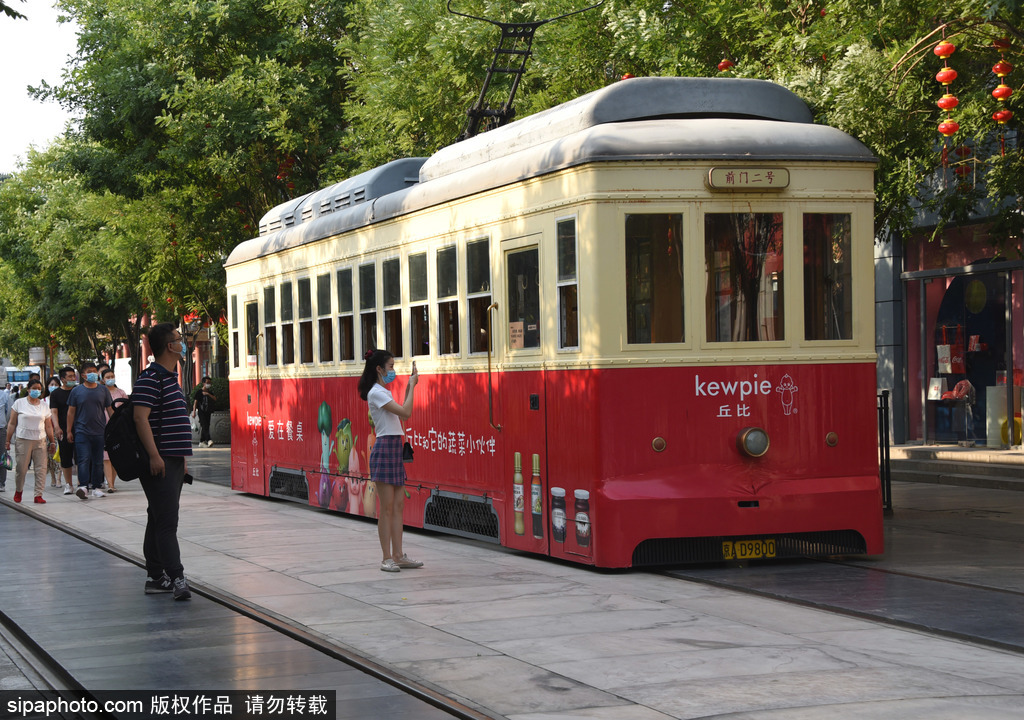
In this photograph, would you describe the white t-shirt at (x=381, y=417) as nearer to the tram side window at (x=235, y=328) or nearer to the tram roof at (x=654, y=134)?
the tram roof at (x=654, y=134)

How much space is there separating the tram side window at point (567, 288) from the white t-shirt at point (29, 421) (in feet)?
36.6

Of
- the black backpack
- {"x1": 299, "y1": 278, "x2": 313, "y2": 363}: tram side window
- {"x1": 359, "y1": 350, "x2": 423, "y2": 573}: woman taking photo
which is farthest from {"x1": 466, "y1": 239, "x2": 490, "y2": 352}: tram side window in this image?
{"x1": 299, "y1": 278, "x2": 313, "y2": 363}: tram side window

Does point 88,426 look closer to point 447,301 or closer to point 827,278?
point 447,301

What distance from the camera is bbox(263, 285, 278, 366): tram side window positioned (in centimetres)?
1803

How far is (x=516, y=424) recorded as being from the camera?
11711mm

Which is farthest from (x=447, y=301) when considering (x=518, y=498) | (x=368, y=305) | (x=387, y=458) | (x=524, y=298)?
(x=387, y=458)

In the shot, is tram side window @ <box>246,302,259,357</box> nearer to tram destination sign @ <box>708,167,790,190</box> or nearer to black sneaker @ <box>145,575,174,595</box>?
black sneaker @ <box>145,575,174,595</box>

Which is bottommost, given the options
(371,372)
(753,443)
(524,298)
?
(753,443)

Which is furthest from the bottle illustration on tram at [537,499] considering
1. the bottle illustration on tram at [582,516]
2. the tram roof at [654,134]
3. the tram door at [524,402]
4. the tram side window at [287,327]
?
the tram side window at [287,327]

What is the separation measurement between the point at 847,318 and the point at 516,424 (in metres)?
2.74

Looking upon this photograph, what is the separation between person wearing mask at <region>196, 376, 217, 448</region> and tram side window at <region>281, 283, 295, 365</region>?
18.6m

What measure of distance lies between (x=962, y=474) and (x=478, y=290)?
9.77 m

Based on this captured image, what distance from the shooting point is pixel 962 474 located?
63.8 ft

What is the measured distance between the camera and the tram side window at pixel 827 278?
10867 mm
